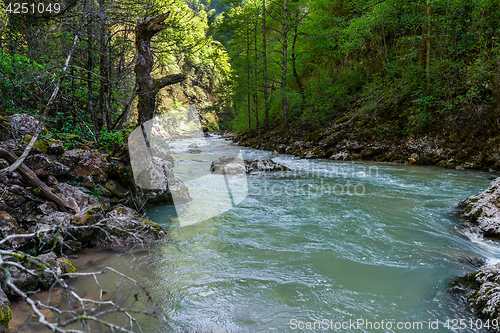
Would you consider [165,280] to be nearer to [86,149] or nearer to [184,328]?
[184,328]

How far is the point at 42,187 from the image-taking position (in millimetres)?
3762

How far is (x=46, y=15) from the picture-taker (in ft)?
16.3

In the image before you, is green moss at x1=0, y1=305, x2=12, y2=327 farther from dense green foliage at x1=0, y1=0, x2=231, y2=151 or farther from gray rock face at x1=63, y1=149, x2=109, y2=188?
dense green foliage at x1=0, y1=0, x2=231, y2=151

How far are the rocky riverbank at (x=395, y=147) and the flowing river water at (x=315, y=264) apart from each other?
116 inches

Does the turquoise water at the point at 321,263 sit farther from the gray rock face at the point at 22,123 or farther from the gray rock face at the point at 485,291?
the gray rock face at the point at 22,123

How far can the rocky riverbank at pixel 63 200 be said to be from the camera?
9.91 ft

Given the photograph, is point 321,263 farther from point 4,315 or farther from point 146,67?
point 146,67

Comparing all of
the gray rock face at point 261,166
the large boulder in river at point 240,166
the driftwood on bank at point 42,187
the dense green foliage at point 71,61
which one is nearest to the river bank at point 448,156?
the gray rock face at point 261,166

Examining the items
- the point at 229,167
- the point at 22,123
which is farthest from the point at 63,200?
the point at 229,167

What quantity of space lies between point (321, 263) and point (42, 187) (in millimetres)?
4176

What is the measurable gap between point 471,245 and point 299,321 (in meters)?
3.07

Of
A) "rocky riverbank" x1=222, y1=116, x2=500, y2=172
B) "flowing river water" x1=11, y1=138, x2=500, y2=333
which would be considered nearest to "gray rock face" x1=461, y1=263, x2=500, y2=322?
"flowing river water" x1=11, y1=138, x2=500, y2=333

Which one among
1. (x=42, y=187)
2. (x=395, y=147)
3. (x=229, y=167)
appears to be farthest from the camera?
(x=395, y=147)

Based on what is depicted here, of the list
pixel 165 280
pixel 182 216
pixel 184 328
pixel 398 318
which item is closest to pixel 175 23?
pixel 182 216
